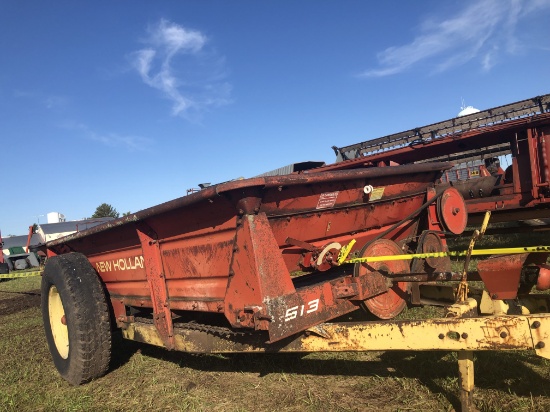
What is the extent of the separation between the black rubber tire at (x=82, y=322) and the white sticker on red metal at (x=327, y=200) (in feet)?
6.90

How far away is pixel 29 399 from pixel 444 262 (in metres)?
3.54

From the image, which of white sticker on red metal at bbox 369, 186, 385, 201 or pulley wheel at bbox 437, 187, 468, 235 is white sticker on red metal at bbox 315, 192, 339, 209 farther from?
pulley wheel at bbox 437, 187, 468, 235

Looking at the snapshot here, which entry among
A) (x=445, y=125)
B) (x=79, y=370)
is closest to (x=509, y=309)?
(x=79, y=370)

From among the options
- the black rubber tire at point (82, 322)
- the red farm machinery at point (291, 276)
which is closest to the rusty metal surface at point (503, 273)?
the red farm machinery at point (291, 276)

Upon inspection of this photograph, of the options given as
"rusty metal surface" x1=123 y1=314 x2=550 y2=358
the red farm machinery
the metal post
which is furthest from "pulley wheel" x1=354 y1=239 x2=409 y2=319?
the metal post

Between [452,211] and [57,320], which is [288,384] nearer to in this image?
[452,211]

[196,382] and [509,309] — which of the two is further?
[196,382]

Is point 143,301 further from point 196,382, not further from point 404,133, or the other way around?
point 404,133

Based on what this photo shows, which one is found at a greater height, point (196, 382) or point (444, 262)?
point (444, 262)

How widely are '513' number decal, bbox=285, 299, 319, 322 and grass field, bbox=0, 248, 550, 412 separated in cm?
63

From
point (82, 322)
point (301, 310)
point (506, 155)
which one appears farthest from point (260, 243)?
point (506, 155)

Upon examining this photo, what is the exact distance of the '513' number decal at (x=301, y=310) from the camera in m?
2.30

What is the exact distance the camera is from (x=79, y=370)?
338 centimetres

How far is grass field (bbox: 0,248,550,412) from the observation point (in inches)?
97.6
